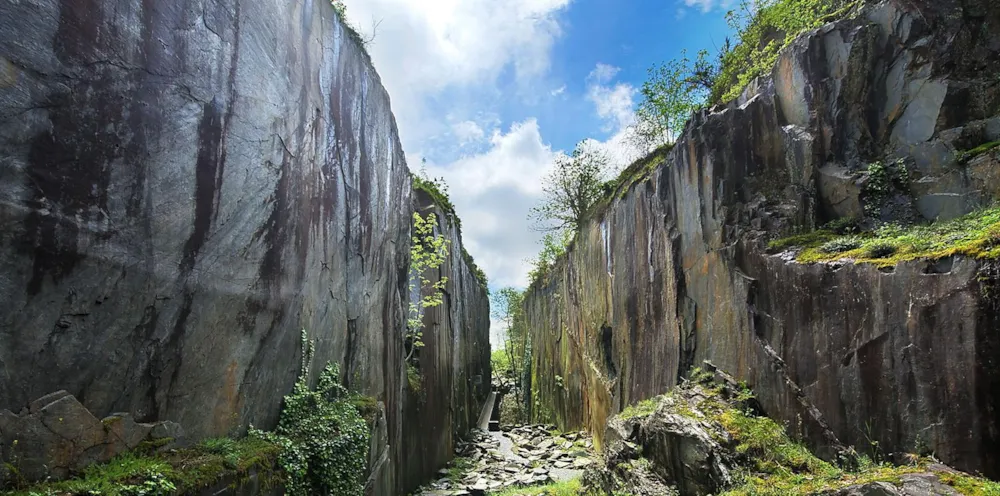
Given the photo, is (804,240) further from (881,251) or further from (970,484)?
(970,484)

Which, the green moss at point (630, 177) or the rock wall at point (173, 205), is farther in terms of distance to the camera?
the green moss at point (630, 177)

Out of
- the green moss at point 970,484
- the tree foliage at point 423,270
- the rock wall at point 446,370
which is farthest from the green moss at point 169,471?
the tree foliage at point 423,270

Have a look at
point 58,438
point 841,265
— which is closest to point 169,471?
point 58,438

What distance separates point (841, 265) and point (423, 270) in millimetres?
12167

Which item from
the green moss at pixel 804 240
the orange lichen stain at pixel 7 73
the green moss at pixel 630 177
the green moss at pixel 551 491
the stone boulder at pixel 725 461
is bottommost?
the green moss at pixel 551 491

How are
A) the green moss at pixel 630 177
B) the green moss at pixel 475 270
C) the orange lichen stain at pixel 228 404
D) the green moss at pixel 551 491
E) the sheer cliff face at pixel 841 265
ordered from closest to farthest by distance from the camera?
the sheer cliff face at pixel 841 265, the orange lichen stain at pixel 228 404, the green moss at pixel 551 491, the green moss at pixel 630 177, the green moss at pixel 475 270

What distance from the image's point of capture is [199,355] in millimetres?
5379

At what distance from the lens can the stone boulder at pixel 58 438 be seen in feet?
11.5

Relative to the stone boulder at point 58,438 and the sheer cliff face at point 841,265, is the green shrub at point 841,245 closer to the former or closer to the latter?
the sheer cliff face at point 841,265

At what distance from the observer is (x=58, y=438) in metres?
3.77

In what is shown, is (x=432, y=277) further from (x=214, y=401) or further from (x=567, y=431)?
(x=214, y=401)

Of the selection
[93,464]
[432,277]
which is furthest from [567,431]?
[93,464]

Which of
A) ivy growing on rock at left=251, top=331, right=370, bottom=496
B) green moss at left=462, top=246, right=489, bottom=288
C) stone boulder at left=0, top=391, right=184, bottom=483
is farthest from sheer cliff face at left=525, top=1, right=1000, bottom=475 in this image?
green moss at left=462, top=246, right=489, bottom=288

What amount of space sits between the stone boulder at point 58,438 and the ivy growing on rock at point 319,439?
6.41 ft
